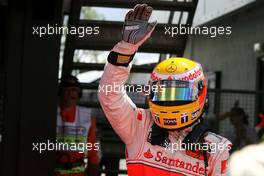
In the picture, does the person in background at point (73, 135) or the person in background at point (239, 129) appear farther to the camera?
the person in background at point (239, 129)

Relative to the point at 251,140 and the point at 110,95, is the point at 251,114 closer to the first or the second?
the point at 251,140

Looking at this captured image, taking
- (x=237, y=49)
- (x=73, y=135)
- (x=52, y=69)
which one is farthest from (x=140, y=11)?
(x=237, y=49)

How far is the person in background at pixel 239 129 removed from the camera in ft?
23.5

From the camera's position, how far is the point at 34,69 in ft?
15.3

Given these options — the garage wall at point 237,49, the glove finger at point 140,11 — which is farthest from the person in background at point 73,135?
the garage wall at point 237,49

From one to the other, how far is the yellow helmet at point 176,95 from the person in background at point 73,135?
2.20 meters

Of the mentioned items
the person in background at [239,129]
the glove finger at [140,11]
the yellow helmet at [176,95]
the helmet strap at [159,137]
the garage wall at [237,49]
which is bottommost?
the person in background at [239,129]

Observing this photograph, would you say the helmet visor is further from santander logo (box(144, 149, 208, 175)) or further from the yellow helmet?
santander logo (box(144, 149, 208, 175))

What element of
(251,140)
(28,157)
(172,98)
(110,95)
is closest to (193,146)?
(172,98)

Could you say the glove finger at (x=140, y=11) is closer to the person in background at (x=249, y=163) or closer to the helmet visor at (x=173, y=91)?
the helmet visor at (x=173, y=91)

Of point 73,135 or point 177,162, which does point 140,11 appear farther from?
point 73,135

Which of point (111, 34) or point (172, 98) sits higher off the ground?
point (111, 34)

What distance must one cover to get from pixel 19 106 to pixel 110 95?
2.07 meters

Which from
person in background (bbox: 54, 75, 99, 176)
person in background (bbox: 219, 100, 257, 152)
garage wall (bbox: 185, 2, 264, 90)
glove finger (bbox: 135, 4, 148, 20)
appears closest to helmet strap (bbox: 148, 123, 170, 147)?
glove finger (bbox: 135, 4, 148, 20)
